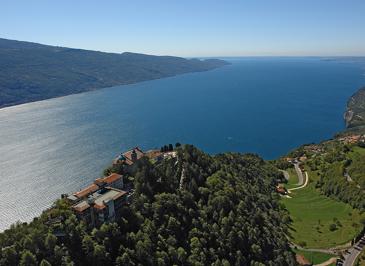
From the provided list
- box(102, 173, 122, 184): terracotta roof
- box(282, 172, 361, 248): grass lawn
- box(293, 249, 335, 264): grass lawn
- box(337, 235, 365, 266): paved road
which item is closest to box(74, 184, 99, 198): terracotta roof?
box(102, 173, 122, 184): terracotta roof

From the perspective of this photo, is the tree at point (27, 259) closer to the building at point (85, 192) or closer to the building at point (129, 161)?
the building at point (85, 192)

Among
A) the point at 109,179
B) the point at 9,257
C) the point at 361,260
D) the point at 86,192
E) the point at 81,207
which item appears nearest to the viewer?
the point at 9,257

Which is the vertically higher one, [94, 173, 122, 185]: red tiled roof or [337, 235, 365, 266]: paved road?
[94, 173, 122, 185]: red tiled roof

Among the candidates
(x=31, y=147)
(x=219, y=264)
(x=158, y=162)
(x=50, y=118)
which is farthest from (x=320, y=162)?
(x=50, y=118)

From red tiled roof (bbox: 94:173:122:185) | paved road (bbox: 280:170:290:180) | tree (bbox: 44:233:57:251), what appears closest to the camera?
tree (bbox: 44:233:57:251)

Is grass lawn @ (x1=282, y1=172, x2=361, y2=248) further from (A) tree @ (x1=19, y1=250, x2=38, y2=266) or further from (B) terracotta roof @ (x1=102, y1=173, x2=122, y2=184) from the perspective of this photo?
(A) tree @ (x1=19, y1=250, x2=38, y2=266)

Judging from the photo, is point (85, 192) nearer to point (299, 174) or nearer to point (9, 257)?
point (9, 257)

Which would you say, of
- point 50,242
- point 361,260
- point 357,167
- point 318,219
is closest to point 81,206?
point 50,242
